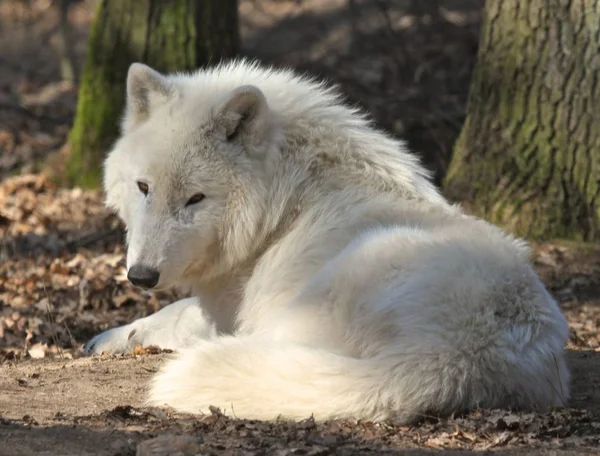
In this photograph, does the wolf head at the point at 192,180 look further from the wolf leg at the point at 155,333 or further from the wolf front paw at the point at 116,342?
the wolf front paw at the point at 116,342

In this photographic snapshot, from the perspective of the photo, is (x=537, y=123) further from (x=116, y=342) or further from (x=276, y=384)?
(x=276, y=384)

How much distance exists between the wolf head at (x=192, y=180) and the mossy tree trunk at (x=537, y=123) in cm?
332

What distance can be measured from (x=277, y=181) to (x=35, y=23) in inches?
633

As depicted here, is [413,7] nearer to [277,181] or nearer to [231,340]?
[277,181]

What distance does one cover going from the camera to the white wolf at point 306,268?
409cm

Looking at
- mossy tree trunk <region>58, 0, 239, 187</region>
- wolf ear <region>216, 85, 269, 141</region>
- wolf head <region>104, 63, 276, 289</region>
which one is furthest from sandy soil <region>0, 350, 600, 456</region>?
mossy tree trunk <region>58, 0, 239, 187</region>

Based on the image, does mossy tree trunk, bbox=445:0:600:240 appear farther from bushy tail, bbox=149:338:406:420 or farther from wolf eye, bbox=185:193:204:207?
bushy tail, bbox=149:338:406:420

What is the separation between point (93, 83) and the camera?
1011 cm

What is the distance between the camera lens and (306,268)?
4961mm

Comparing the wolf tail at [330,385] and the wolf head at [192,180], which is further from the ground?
the wolf head at [192,180]

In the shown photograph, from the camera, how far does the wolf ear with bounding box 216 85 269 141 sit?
16.6 ft

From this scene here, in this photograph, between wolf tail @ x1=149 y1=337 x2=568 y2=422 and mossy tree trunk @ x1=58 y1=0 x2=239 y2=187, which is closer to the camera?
wolf tail @ x1=149 y1=337 x2=568 y2=422

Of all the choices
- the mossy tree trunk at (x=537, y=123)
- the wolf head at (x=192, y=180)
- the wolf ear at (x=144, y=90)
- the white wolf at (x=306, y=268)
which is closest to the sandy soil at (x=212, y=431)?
the white wolf at (x=306, y=268)

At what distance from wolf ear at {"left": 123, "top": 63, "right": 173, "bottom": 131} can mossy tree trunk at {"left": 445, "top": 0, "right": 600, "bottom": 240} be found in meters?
3.56
